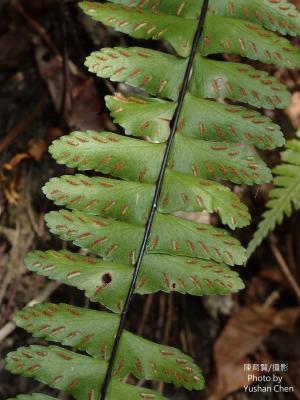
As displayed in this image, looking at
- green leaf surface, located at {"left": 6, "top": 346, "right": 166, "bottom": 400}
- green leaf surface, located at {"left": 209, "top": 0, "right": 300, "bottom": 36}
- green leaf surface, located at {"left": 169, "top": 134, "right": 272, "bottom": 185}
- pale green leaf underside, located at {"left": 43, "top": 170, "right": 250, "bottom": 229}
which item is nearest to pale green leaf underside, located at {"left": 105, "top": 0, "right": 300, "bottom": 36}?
green leaf surface, located at {"left": 209, "top": 0, "right": 300, "bottom": 36}

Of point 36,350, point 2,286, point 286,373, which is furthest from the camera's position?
point 286,373

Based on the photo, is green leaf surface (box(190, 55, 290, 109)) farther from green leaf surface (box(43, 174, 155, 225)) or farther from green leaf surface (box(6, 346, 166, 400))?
green leaf surface (box(6, 346, 166, 400))

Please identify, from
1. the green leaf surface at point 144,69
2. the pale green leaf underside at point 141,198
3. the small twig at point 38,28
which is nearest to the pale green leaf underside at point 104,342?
the pale green leaf underside at point 141,198

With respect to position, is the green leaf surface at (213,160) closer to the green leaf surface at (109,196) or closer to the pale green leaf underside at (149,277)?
the green leaf surface at (109,196)

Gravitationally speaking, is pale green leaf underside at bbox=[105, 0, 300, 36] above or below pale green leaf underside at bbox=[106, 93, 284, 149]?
above

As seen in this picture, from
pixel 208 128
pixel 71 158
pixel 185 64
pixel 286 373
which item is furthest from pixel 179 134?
pixel 286 373

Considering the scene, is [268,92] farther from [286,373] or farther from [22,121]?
[286,373]
